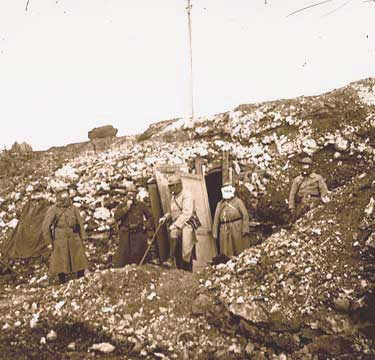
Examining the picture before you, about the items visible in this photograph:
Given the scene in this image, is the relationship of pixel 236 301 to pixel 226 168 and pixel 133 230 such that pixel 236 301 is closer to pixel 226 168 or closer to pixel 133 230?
pixel 133 230

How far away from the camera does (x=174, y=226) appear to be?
7598 mm

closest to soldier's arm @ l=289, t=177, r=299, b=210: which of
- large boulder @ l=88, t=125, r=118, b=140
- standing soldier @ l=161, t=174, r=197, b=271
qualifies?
standing soldier @ l=161, t=174, r=197, b=271

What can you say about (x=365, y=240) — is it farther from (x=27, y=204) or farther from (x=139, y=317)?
(x=27, y=204)

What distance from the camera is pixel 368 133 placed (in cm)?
1084

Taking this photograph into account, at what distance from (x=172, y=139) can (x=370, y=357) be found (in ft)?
28.0

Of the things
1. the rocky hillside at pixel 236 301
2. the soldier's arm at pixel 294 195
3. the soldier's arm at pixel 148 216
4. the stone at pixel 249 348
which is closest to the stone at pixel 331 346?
the rocky hillside at pixel 236 301

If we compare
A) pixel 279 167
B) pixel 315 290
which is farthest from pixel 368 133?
pixel 315 290

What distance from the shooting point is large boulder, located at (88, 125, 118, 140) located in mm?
14953

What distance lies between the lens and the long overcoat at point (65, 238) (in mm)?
7621

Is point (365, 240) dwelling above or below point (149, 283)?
above

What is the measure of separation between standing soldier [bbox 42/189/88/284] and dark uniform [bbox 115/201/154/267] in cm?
62

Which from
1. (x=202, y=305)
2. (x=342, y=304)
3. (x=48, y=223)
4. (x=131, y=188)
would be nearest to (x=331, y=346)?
(x=342, y=304)

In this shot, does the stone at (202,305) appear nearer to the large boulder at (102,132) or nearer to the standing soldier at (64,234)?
the standing soldier at (64,234)

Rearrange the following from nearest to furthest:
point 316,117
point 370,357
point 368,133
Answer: point 370,357
point 368,133
point 316,117
